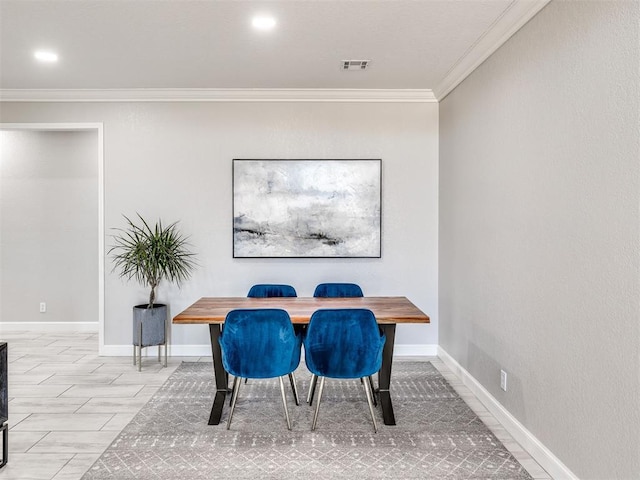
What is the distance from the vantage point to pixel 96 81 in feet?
13.5

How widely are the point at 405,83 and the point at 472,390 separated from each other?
2.83 m

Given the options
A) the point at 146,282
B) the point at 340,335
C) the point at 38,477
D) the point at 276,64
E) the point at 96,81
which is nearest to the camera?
the point at 38,477

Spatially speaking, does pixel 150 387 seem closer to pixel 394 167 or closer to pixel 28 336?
pixel 28 336

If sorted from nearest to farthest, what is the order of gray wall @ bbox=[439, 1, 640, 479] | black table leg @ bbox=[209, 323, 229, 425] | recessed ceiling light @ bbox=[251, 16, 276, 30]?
1. gray wall @ bbox=[439, 1, 640, 479]
2. recessed ceiling light @ bbox=[251, 16, 276, 30]
3. black table leg @ bbox=[209, 323, 229, 425]

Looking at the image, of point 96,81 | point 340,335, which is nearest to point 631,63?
point 340,335

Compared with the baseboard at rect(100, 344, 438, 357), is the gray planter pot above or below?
above

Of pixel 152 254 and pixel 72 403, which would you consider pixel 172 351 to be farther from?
pixel 72 403

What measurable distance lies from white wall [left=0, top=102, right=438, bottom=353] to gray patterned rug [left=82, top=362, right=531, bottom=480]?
1286 millimetres

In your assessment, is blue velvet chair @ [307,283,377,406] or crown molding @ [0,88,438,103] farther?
crown molding @ [0,88,438,103]

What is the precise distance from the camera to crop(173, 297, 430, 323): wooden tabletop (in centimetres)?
285

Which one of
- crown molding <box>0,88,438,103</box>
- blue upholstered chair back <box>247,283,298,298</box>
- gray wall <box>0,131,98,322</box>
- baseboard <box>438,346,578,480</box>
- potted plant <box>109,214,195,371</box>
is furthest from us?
gray wall <box>0,131,98,322</box>

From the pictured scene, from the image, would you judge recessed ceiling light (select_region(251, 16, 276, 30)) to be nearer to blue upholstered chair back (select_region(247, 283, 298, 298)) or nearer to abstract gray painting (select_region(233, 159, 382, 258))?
abstract gray painting (select_region(233, 159, 382, 258))

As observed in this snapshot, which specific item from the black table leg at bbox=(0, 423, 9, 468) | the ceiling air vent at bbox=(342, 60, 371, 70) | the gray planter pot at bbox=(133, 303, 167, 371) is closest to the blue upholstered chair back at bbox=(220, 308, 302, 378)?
the black table leg at bbox=(0, 423, 9, 468)

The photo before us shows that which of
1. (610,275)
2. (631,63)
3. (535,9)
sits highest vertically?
(535,9)
